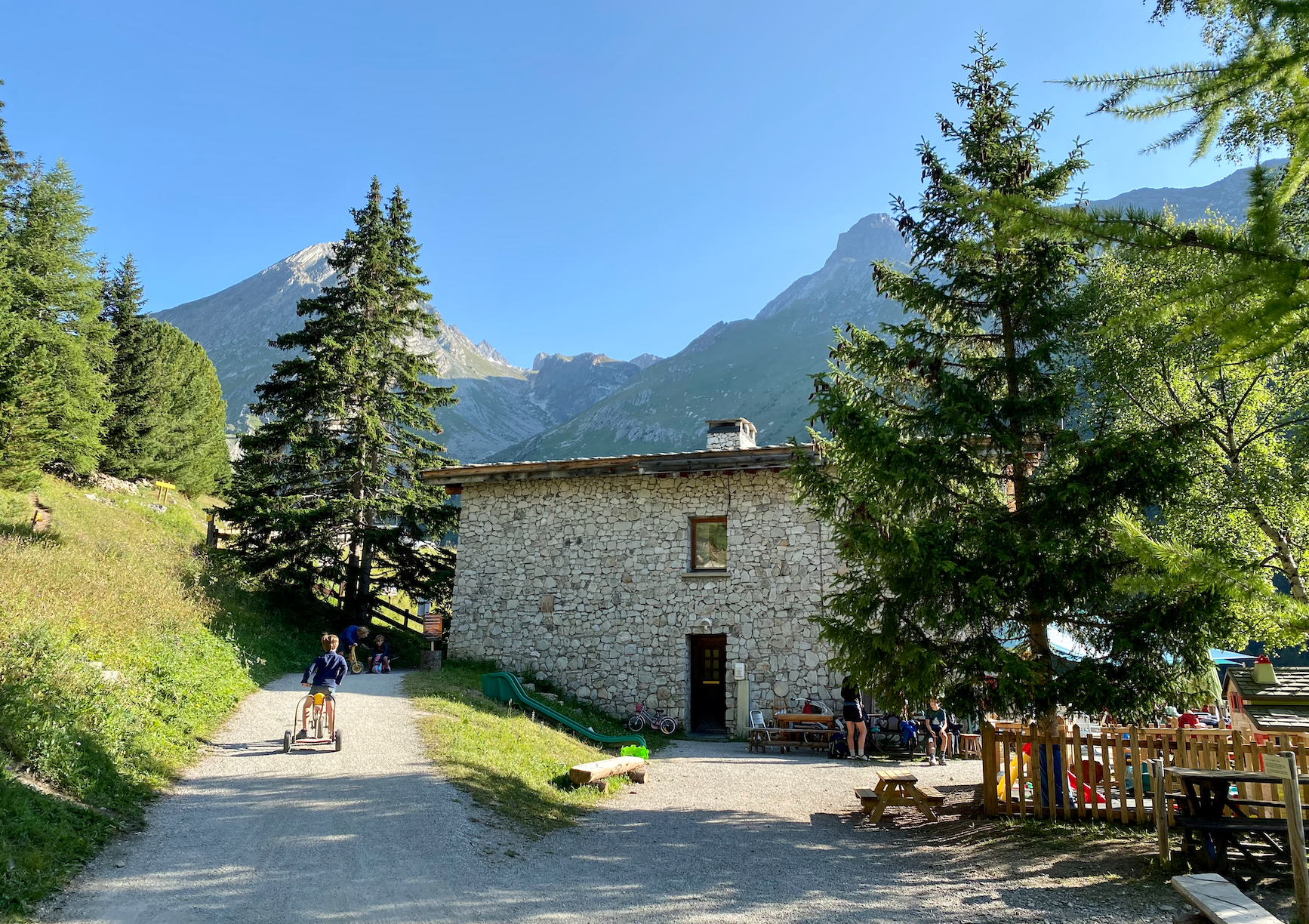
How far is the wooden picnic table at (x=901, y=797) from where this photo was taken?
811 centimetres

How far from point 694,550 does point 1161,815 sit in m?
10.1

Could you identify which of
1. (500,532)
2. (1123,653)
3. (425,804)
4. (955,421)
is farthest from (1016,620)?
(500,532)

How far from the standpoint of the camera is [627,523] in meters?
16.0

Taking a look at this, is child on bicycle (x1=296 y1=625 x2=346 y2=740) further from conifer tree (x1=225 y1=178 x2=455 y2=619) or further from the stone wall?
conifer tree (x1=225 y1=178 x2=455 y2=619)

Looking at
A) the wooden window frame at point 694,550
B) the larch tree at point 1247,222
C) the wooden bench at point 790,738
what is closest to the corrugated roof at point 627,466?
the wooden window frame at point 694,550

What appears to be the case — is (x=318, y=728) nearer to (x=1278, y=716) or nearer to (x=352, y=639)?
(x=352, y=639)

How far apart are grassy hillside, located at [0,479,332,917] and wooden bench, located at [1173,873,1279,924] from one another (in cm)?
642

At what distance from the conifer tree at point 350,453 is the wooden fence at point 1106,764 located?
13.8 meters

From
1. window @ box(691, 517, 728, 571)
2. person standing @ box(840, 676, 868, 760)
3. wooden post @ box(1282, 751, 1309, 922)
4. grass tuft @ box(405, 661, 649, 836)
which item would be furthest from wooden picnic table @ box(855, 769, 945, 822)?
window @ box(691, 517, 728, 571)

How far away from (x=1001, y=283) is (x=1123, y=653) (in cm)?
418

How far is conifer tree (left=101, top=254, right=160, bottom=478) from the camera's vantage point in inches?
1043

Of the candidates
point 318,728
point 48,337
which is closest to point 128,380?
point 48,337

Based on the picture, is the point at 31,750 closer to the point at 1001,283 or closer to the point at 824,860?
the point at 824,860

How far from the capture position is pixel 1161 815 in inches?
248
